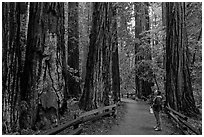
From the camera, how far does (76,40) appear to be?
16.8m

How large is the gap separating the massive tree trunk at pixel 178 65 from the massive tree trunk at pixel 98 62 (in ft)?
10.1

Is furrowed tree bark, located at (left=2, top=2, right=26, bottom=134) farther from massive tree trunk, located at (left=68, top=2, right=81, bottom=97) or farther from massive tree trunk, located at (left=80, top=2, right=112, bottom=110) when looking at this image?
massive tree trunk, located at (left=68, top=2, right=81, bottom=97)

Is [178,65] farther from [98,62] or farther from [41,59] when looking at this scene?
[41,59]

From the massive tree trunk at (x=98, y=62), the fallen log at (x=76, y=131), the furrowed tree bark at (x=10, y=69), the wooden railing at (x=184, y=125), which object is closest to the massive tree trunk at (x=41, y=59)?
the furrowed tree bark at (x=10, y=69)

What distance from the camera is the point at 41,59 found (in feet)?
25.4

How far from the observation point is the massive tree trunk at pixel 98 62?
10625 millimetres

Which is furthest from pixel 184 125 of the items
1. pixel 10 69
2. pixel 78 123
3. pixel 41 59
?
pixel 10 69

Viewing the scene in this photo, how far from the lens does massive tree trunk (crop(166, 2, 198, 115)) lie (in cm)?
1122

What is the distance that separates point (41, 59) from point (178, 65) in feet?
21.5

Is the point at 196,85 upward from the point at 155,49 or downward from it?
downward

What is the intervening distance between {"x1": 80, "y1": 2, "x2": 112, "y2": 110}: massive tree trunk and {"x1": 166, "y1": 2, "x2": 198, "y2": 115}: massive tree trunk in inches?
121

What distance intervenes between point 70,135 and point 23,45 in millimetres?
3458

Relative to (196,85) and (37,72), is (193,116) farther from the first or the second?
(37,72)

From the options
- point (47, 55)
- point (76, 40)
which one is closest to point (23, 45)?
point (47, 55)
